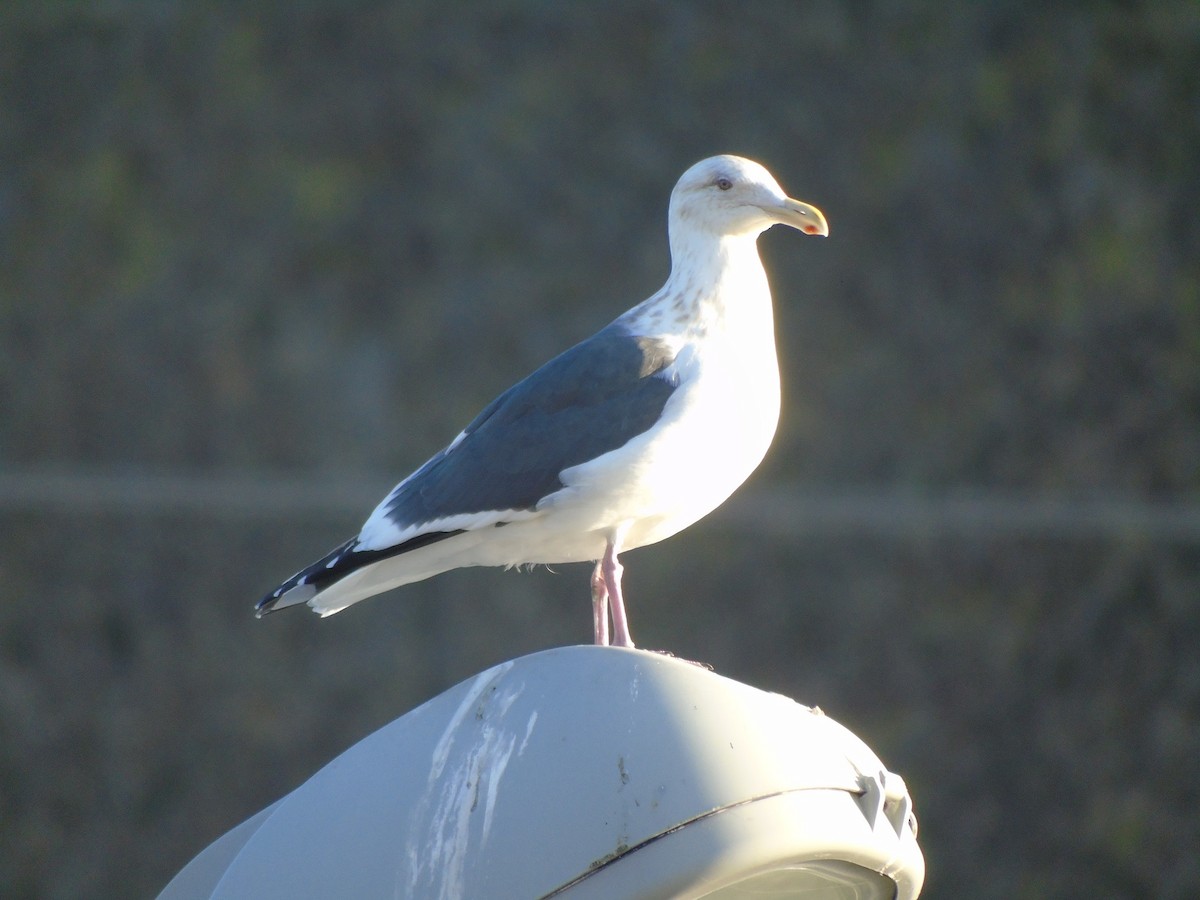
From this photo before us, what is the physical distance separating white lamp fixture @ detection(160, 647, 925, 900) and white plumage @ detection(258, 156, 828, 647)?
0.87 meters

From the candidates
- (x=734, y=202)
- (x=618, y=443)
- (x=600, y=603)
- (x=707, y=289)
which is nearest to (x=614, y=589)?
(x=600, y=603)

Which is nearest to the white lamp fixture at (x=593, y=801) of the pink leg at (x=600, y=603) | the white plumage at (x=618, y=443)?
the white plumage at (x=618, y=443)

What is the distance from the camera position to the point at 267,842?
1551mm

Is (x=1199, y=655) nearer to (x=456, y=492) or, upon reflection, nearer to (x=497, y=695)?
(x=456, y=492)

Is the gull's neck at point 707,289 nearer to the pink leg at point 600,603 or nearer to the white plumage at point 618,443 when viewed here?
the white plumage at point 618,443

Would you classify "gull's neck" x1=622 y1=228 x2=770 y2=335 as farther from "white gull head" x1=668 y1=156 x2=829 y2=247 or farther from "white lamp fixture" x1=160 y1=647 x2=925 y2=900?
"white lamp fixture" x1=160 y1=647 x2=925 y2=900

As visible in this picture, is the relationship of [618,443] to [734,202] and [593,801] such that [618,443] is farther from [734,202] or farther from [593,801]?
[593,801]

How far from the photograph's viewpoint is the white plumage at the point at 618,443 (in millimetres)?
2459

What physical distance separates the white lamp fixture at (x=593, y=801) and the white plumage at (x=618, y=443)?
2.84ft

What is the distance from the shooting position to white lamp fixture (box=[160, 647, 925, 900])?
144 cm

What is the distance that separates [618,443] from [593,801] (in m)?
1.06

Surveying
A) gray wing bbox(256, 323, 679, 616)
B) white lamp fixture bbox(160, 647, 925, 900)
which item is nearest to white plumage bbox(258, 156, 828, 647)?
gray wing bbox(256, 323, 679, 616)

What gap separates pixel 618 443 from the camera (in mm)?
2469

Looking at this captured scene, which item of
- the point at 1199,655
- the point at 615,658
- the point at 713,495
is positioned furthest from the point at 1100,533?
the point at 615,658
